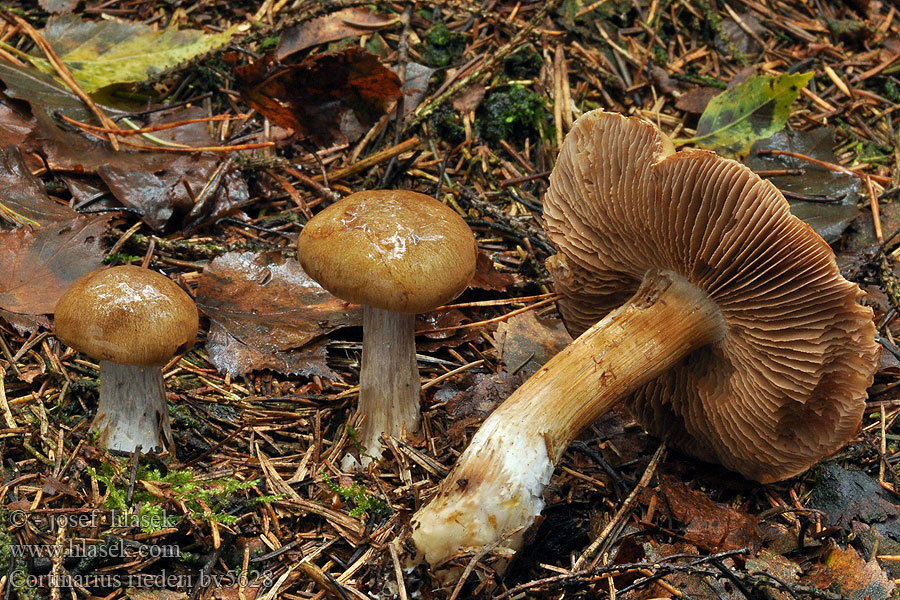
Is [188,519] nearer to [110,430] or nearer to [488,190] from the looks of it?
[110,430]

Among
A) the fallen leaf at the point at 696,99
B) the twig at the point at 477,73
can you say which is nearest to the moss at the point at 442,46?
the twig at the point at 477,73

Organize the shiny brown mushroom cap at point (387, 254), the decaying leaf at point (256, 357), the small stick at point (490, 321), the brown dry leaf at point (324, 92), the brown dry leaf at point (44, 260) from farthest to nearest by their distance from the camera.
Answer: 1. the brown dry leaf at point (324, 92)
2. the small stick at point (490, 321)
3. the decaying leaf at point (256, 357)
4. the brown dry leaf at point (44, 260)
5. the shiny brown mushroom cap at point (387, 254)

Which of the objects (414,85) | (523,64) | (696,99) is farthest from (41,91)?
(696,99)

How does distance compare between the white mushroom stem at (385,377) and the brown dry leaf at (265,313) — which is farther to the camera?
the brown dry leaf at (265,313)

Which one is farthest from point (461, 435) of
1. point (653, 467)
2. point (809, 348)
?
point (809, 348)

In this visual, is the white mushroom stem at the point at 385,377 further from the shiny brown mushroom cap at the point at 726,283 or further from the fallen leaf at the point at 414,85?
the fallen leaf at the point at 414,85

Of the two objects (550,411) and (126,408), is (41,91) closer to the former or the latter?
(126,408)

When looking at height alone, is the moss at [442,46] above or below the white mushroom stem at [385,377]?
above
